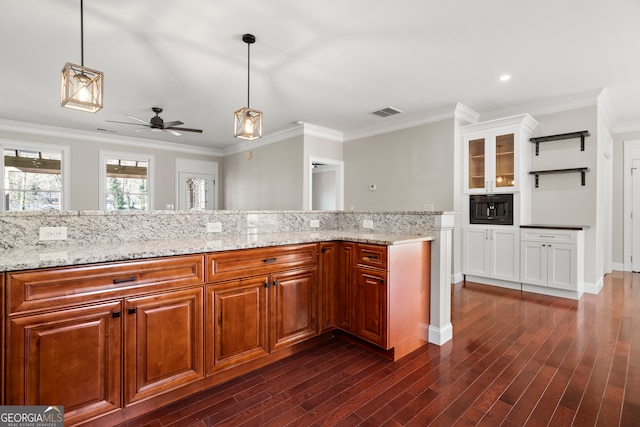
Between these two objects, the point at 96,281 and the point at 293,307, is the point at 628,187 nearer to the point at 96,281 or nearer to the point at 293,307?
the point at 293,307

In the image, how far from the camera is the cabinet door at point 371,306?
2.29 meters

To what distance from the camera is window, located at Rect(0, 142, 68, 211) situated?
5535 mm

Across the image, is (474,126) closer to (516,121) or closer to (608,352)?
(516,121)

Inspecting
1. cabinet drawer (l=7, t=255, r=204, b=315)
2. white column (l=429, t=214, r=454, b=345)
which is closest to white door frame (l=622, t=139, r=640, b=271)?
white column (l=429, t=214, r=454, b=345)

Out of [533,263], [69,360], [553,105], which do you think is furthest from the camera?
[553,105]

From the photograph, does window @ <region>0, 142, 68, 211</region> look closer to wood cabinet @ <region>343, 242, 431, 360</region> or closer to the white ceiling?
the white ceiling

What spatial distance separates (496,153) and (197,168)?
6500 millimetres

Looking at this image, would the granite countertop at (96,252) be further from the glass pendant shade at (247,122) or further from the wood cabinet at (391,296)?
the glass pendant shade at (247,122)

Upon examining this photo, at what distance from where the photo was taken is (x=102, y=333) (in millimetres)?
1530

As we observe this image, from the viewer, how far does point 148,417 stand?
1699 mm

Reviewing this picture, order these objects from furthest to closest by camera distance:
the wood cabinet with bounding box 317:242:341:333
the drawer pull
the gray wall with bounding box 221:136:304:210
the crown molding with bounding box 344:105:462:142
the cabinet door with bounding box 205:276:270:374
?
the gray wall with bounding box 221:136:304:210
the crown molding with bounding box 344:105:462:142
the wood cabinet with bounding box 317:242:341:333
the cabinet door with bounding box 205:276:270:374
the drawer pull

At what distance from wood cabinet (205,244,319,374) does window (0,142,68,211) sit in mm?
5769

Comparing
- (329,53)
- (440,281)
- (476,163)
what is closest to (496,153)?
(476,163)

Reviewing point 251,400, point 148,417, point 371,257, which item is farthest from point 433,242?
point 148,417
